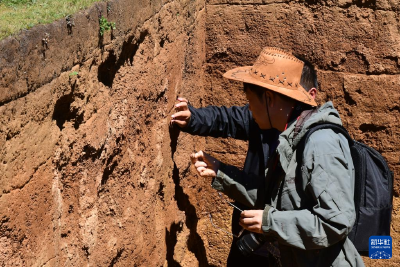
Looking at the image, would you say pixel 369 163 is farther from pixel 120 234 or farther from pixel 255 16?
pixel 255 16

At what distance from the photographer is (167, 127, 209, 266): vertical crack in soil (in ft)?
13.2

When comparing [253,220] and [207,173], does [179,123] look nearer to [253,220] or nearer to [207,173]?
[207,173]

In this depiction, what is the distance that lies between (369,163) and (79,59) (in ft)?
4.78

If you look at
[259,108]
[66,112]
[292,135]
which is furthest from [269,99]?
[66,112]

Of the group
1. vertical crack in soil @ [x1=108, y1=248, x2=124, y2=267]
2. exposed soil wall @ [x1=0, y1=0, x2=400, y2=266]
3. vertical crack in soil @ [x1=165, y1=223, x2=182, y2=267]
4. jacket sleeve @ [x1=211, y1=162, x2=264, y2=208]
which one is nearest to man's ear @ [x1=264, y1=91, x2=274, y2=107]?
jacket sleeve @ [x1=211, y1=162, x2=264, y2=208]

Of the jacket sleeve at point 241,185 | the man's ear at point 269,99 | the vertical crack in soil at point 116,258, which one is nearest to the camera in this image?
the man's ear at point 269,99

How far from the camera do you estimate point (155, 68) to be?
135 inches

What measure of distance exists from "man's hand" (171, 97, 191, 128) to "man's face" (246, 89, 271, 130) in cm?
70

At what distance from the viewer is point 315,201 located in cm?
251

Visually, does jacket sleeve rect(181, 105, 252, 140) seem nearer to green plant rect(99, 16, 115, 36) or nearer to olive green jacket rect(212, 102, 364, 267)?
olive green jacket rect(212, 102, 364, 267)

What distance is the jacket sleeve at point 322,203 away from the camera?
2416mm

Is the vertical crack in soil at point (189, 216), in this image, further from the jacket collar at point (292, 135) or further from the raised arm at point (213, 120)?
the jacket collar at point (292, 135)

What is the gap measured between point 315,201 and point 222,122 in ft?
3.91

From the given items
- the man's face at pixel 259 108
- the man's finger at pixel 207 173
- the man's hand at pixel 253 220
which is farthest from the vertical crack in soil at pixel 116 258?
the man's face at pixel 259 108
